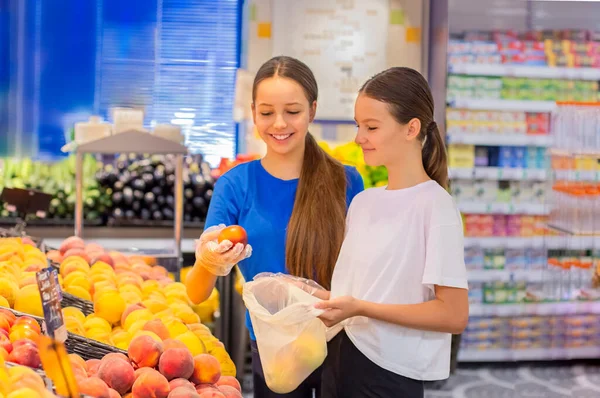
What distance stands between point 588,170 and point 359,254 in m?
3.95

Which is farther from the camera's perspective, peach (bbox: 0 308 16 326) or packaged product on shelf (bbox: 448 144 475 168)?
→ packaged product on shelf (bbox: 448 144 475 168)

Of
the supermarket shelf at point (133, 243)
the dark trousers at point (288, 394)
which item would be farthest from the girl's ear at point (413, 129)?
the supermarket shelf at point (133, 243)

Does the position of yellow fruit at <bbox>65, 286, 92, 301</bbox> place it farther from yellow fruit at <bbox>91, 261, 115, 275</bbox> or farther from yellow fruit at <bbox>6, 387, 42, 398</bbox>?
yellow fruit at <bbox>6, 387, 42, 398</bbox>

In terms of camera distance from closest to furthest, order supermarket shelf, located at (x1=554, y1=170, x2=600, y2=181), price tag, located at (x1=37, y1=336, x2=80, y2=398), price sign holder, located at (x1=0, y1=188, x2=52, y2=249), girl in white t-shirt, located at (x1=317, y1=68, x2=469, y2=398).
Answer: price tag, located at (x1=37, y1=336, x2=80, y2=398) → girl in white t-shirt, located at (x1=317, y1=68, x2=469, y2=398) → price sign holder, located at (x1=0, y1=188, x2=52, y2=249) → supermarket shelf, located at (x1=554, y1=170, x2=600, y2=181)

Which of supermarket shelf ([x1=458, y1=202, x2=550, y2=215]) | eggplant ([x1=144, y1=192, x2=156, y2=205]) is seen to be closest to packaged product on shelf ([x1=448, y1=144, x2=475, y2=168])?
supermarket shelf ([x1=458, y1=202, x2=550, y2=215])

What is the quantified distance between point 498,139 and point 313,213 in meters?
3.65

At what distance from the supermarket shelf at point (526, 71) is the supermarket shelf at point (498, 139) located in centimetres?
42

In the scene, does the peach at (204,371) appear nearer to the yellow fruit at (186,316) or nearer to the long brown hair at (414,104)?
the yellow fruit at (186,316)

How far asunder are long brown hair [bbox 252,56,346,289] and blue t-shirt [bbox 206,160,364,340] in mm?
36

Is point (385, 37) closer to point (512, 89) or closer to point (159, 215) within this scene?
point (512, 89)

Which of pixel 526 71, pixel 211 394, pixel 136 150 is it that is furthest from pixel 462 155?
pixel 211 394

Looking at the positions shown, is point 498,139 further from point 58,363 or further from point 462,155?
point 58,363

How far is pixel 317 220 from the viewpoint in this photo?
2.03 m

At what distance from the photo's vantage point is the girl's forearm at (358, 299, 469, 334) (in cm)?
167
